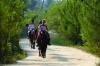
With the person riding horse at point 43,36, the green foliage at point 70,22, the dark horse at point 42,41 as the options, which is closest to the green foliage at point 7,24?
the person riding horse at point 43,36

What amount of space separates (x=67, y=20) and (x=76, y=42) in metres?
2.47

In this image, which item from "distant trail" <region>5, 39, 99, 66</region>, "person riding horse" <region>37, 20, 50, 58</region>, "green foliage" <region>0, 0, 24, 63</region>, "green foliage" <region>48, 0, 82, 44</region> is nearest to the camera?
"distant trail" <region>5, 39, 99, 66</region>

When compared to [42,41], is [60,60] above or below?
below

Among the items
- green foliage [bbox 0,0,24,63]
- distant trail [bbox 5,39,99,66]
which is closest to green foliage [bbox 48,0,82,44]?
distant trail [bbox 5,39,99,66]

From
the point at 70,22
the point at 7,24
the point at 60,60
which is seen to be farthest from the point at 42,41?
the point at 70,22

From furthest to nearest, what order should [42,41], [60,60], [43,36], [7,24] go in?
[42,41], [43,36], [60,60], [7,24]

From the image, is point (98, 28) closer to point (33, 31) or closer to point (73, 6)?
point (33, 31)

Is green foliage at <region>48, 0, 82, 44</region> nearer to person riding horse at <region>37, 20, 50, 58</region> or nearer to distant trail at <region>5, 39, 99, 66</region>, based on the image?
distant trail at <region>5, 39, 99, 66</region>

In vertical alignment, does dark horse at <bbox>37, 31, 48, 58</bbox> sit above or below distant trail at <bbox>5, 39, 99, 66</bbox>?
above


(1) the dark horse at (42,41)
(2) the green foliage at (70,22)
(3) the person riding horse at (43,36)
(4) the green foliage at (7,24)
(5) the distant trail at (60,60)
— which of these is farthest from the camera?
(2) the green foliage at (70,22)

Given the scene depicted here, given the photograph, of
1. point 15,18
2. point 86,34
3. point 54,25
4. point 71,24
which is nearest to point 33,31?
point 86,34

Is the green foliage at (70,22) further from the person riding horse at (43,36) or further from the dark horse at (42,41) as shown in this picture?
the person riding horse at (43,36)

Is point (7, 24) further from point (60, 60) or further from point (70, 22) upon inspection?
point (70, 22)

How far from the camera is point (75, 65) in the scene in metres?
20.3
